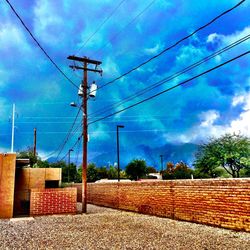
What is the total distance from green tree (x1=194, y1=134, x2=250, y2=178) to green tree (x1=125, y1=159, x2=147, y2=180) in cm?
2187

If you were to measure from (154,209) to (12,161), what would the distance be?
7537 mm

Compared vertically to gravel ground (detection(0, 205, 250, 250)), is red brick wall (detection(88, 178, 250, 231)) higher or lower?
higher

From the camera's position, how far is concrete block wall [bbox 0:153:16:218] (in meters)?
15.2

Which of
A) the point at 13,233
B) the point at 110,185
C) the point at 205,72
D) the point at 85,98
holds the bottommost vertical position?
the point at 13,233

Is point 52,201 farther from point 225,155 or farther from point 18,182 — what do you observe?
point 225,155

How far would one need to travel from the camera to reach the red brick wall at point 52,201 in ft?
53.1

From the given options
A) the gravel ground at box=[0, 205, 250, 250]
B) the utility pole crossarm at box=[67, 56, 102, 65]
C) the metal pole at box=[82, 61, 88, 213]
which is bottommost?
the gravel ground at box=[0, 205, 250, 250]

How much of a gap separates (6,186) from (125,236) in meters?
8.52

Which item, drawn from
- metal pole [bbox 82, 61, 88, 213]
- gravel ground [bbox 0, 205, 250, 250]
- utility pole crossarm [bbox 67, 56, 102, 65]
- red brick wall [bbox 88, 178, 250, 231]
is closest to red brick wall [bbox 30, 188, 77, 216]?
metal pole [bbox 82, 61, 88, 213]

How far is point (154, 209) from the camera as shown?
1466 cm

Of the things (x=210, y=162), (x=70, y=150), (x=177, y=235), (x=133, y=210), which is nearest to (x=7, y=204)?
(x=133, y=210)

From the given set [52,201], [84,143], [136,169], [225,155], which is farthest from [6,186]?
[136,169]

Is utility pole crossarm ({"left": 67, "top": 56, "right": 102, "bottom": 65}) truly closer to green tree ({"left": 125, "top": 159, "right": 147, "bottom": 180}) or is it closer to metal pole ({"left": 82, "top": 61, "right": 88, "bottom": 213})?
metal pole ({"left": 82, "top": 61, "right": 88, "bottom": 213})

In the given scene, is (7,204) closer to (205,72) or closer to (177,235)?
(177,235)
